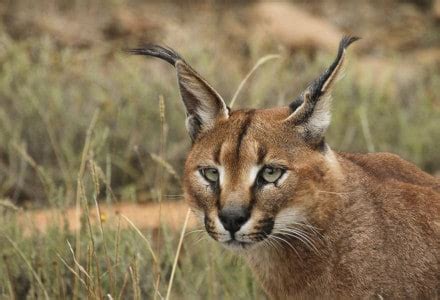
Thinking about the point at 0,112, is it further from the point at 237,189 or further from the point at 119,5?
the point at 119,5

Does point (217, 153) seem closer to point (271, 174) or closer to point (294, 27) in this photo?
point (271, 174)

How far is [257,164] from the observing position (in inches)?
167

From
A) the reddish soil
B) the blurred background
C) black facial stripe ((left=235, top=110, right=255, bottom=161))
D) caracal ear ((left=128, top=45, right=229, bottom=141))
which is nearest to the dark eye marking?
black facial stripe ((left=235, top=110, right=255, bottom=161))

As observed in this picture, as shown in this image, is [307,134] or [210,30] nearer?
[307,134]

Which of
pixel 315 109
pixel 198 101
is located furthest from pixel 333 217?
pixel 198 101

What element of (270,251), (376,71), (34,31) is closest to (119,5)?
(34,31)

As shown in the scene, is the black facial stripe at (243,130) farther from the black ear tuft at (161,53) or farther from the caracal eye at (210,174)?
the black ear tuft at (161,53)

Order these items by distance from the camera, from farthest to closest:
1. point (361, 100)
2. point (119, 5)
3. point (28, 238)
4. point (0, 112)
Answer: point (119, 5)
point (361, 100)
point (0, 112)
point (28, 238)

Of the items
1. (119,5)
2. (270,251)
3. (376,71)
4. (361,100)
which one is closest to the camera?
(270,251)

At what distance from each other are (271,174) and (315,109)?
0.34 meters

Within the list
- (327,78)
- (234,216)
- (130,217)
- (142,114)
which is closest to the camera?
(234,216)

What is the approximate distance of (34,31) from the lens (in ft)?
44.6

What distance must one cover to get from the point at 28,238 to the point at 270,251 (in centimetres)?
183

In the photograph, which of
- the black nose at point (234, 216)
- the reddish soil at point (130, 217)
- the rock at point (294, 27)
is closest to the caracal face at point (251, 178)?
the black nose at point (234, 216)
